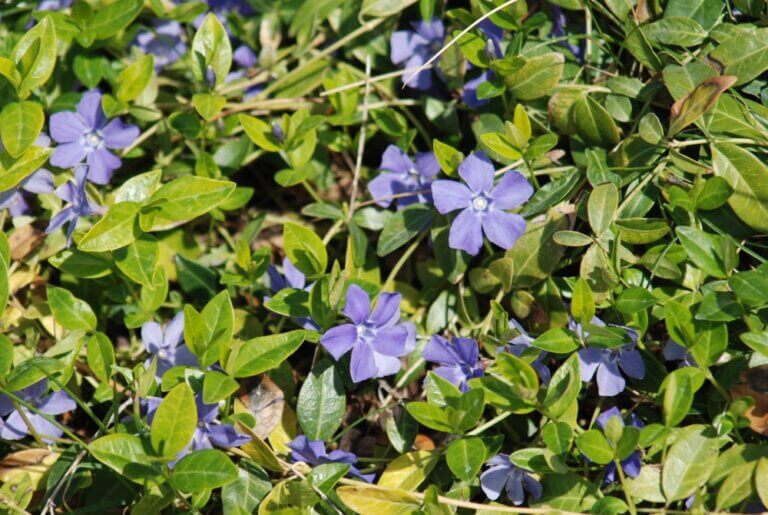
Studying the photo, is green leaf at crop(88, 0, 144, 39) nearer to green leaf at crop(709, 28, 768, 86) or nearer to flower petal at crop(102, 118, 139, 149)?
flower petal at crop(102, 118, 139, 149)

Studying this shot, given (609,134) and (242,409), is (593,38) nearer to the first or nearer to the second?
(609,134)

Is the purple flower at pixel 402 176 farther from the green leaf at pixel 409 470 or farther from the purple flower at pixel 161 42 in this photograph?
the purple flower at pixel 161 42

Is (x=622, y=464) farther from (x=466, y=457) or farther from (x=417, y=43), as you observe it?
(x=417, y=43)

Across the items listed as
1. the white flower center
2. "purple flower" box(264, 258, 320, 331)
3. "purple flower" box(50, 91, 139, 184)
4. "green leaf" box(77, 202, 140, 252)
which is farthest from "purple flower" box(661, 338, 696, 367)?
"purple flower" box(50, 91, 139, 184)

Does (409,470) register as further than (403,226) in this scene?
No

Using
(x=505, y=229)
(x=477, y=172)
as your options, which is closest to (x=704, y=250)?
(x=505, y=229)

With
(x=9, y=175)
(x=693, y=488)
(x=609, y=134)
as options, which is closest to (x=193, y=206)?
(x=9, y=175)

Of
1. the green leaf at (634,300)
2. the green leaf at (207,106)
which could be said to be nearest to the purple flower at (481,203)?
the green leaf at (634,300)
